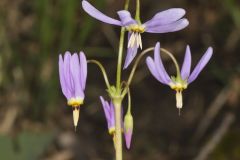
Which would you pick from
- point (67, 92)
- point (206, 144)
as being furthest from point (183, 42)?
point (67, 92)

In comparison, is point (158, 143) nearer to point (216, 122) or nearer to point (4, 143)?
point (216, 122)

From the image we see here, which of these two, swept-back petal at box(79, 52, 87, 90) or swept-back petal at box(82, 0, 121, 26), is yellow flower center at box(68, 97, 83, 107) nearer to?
swept-back petal at box(79, 52, 87, 90)

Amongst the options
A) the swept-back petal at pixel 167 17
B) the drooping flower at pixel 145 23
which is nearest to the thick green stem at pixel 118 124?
the drooping flower at pixel 145 23

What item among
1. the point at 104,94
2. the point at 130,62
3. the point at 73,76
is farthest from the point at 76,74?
the point at 104,94

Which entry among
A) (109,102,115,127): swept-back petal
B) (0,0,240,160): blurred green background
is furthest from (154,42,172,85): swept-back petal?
(0,0,240,160): blurred green background

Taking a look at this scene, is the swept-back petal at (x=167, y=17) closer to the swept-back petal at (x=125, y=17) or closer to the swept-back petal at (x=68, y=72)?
the swept-back petal at (x=125, y=17)
